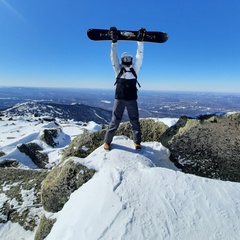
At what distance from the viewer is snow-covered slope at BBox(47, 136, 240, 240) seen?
6.82 metres

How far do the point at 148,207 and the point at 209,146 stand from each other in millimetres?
5644

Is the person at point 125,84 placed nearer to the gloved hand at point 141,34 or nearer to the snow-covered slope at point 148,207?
the gloved hand at point 141,34

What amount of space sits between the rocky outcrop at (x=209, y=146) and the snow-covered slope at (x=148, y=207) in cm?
256

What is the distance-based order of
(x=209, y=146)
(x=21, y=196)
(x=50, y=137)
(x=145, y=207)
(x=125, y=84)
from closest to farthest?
(x=145, y=207), (x=125, y=84), (x=209, y=146), (x=21, y=196), (x=50, y=137)

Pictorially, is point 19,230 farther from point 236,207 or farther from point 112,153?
point 236,207

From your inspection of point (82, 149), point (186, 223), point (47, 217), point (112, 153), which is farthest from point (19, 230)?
point (186, 223)

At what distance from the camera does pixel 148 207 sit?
24.7ft

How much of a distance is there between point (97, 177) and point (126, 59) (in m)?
5.76

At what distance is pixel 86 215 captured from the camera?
296 inches

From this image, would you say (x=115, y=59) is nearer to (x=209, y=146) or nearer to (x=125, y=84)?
(x=125, y=84)

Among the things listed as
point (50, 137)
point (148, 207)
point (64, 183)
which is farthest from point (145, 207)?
point (50, 137)

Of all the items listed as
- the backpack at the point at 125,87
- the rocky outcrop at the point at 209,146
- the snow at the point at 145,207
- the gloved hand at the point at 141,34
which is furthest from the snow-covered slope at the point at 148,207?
the gloved hand at the point at 141,34

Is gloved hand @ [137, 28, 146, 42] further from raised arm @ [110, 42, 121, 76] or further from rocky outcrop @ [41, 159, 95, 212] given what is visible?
rocky outcrop @ [41, 159, 95, 212]

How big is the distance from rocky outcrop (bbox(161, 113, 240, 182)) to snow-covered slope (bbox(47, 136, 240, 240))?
101 inches
